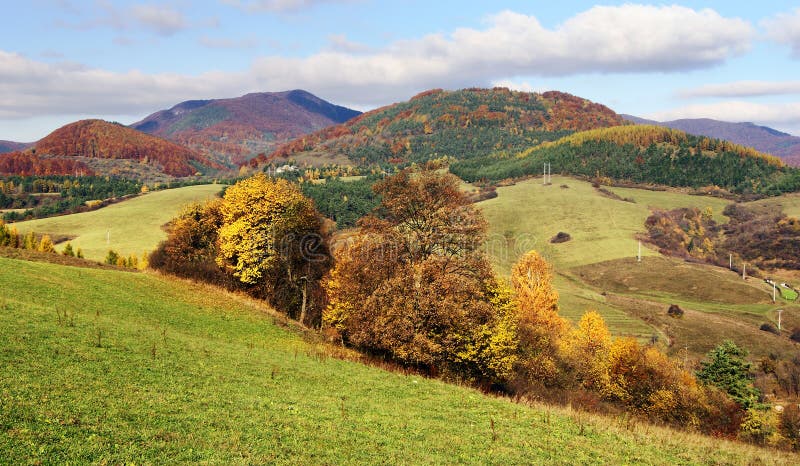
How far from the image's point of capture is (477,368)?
39.7 metres

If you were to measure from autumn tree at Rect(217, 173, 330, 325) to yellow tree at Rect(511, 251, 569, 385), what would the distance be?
24612 mm

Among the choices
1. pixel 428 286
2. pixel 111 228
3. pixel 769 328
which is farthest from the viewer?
pixel 111 228

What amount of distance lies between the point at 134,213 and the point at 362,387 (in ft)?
635

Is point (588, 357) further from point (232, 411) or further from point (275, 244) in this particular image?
point (232, 411)

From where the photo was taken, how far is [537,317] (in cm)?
6606

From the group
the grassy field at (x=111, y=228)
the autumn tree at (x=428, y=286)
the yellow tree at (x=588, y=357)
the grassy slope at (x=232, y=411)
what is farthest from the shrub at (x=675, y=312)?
the grassy field at (x=111, y=228)

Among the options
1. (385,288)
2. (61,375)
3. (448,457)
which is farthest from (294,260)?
(448,457)

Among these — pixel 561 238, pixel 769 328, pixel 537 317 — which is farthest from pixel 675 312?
pixel 561 238

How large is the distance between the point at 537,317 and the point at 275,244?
35176mm

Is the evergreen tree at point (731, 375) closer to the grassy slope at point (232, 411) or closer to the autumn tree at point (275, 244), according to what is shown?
the autumn tree at point (275, 244)

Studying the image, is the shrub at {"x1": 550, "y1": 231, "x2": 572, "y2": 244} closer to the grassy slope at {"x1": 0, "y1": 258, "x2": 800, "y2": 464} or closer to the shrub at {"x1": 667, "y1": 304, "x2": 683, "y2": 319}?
the shrub at {"x1": 667, "y1": 304, "x2": 683, "y2": 319}

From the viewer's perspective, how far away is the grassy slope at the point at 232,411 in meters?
14.4

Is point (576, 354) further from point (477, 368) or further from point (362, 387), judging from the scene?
point (362, 387)

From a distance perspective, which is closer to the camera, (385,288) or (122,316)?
(122,316)
